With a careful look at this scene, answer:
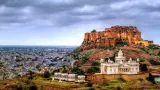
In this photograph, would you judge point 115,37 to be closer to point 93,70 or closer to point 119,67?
point 93,70

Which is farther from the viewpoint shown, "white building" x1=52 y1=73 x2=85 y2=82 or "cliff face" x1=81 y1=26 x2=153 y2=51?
"cliff face" x1=81 y1=26 x2=153 y2=51

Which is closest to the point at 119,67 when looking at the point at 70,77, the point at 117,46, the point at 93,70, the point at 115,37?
the point at 93,70

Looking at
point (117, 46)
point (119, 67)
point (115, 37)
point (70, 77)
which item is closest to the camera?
point (70, 77)

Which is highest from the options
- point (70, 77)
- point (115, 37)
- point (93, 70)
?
point (115, 37)

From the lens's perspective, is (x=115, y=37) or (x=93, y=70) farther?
(x=115, y=37)

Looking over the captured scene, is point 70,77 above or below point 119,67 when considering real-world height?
below

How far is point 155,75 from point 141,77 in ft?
40.9

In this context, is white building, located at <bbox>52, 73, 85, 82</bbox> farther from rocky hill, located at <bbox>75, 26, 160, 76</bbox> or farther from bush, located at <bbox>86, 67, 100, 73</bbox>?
rocky hill, located at <bbox>75, 26, 160, 76</bbox>

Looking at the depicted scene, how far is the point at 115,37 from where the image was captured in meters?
105

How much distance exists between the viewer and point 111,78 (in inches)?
2480

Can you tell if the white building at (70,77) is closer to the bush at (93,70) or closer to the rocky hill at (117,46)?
the bush at (93,70)

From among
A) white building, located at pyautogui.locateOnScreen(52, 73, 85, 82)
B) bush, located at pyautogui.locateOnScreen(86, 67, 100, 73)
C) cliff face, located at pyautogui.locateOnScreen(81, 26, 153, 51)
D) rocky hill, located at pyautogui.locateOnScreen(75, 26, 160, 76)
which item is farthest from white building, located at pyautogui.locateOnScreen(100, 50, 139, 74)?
cliff face, located at pyautogui.locateOnScreen(81, 26, 153, 51)

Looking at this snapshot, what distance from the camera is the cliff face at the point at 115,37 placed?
3999 inches

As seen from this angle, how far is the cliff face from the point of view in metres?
102
